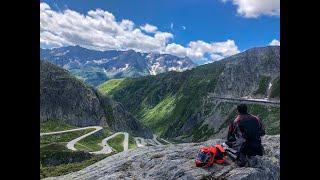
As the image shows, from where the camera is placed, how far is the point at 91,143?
18012 centimetres

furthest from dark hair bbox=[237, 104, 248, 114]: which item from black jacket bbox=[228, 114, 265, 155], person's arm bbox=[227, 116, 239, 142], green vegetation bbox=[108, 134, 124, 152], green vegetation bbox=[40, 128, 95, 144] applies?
green vegetation bbox=[108, 134, 124, 152]

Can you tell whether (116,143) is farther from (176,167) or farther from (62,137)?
(176,167)

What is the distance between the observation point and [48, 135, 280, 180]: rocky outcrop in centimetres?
2019

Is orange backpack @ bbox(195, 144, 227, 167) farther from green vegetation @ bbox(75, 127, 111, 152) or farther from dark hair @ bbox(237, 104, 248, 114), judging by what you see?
green vegetation @ bbox(75, 127, 111, 152)

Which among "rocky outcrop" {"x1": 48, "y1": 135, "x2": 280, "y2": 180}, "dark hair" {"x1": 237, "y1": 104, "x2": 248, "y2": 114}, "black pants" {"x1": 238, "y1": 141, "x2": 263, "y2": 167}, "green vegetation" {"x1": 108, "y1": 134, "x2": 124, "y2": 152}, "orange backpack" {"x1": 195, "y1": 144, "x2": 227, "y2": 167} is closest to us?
"dark hair" {"x1": 237, "y1": 104, "x2": 248, "y2": 114}

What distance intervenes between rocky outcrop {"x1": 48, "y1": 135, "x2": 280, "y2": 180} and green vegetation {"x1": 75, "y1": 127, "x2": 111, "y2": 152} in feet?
447

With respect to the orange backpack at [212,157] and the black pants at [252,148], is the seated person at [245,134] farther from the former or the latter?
the orange backpack at [212,157]

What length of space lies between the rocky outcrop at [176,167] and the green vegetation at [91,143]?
13628 cm

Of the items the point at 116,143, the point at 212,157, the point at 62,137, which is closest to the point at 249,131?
the point at 212,157

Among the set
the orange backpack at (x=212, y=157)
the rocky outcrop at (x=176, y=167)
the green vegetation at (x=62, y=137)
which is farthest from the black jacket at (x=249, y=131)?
the green vegetation at (x=62, y=137)

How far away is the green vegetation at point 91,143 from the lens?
16288 cm
